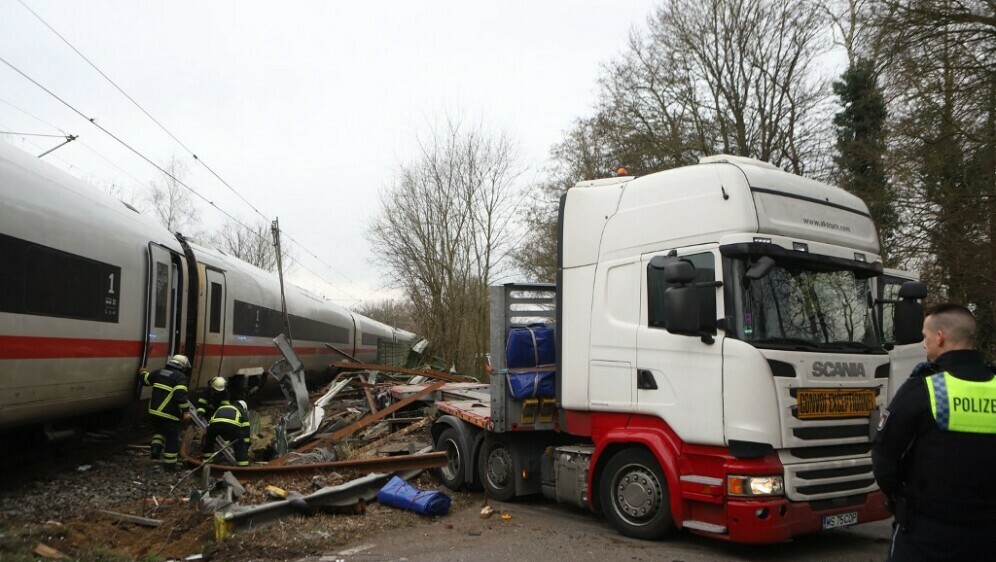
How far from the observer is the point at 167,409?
9.40 m

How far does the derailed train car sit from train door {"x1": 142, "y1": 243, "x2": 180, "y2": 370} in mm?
16

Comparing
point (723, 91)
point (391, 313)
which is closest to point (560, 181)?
point (723, 91)

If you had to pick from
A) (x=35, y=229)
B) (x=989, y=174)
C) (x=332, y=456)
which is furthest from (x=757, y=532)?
(x=989, y=174)

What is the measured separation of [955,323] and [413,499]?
5414 mm

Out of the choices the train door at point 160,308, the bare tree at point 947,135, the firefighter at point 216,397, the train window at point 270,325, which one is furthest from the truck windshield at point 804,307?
the train window at point 270,325

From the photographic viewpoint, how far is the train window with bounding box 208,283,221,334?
13.1 metres

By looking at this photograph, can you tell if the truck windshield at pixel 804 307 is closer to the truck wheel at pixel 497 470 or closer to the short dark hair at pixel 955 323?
the short dark hair at pixel 955 323

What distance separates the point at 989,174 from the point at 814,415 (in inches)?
414

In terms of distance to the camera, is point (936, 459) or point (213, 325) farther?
point (213, 325)

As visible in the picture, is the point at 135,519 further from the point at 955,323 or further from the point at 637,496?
the point at 955,323

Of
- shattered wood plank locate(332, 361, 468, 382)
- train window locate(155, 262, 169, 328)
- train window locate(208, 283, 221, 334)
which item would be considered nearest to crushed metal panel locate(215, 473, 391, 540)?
train window locate(155, 262, 169, 328)

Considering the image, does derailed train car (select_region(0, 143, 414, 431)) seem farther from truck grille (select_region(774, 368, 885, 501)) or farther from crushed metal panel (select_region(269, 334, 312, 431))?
truck grille (select_region(774, 368, 885, 501))

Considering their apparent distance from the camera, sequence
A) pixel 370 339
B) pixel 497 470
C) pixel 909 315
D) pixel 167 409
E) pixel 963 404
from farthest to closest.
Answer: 1. pixel 370 339
2. pixel 167 409
3. pixel 497 470
4. pixel 909 315
5. pixel 963 404

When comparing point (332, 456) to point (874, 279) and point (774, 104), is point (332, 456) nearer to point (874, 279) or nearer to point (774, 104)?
point (874, 279)
